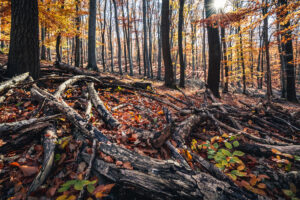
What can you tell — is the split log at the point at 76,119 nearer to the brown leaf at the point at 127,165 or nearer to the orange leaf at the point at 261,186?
the brown leaf at the point at 127,165

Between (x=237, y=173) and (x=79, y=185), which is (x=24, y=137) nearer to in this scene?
(x=79, y=185)

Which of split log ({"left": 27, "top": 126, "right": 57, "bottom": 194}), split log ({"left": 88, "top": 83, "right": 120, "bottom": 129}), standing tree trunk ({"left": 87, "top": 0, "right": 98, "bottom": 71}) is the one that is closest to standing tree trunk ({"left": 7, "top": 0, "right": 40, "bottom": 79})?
split log ({"left": 88, "top": 83, "right": 120, "bottom": 129})

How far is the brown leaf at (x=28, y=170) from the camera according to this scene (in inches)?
54.9

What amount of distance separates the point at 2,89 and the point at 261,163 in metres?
4.51

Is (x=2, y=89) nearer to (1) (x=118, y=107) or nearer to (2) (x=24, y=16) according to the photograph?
(2) (x=24, y=16)

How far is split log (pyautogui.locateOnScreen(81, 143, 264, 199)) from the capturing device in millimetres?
1339

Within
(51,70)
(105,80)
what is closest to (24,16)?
(51,70)

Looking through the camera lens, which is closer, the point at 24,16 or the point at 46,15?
the point at 24,16

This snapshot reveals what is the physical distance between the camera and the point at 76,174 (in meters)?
1.48

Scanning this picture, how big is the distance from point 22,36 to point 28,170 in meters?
3.44

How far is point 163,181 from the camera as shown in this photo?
1406 mm

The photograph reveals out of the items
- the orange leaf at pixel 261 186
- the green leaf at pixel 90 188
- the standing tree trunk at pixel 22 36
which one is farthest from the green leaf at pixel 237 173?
the standing tree trunk at pixel 22 36

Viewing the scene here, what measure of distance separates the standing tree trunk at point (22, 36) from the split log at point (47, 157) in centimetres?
259

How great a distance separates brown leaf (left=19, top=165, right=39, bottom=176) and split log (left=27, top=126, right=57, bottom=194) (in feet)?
0.33
